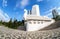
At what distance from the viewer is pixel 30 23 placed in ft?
71.8

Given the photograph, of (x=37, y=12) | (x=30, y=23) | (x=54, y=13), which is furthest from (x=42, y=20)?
(x=54, y=13)

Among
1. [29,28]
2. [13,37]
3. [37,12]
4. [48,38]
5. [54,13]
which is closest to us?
[48,38]

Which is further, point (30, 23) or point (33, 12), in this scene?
point (33, 12)

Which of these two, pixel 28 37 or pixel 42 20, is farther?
pixel 42 20

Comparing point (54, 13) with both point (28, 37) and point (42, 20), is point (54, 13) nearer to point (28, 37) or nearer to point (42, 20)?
point (42, 20)

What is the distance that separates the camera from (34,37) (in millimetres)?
6098

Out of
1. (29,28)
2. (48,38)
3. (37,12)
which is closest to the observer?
(48,38)

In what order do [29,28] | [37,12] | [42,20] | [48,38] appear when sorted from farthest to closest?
[37,12] → [42,20] → [29,28] → [48,38]

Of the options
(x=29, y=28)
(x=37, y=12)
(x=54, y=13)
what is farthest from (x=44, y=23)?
(x=54, y=13)

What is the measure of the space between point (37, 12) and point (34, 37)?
2234cm

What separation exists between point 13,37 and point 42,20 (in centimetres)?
1777

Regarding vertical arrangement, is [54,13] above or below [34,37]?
above

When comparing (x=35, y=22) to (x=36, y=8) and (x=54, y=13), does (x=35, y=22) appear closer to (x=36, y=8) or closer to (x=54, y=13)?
(x=36, y=8)

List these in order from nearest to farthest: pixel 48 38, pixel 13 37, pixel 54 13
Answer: pixel 48 38 < pixel 13 37 < pixel 54 13
